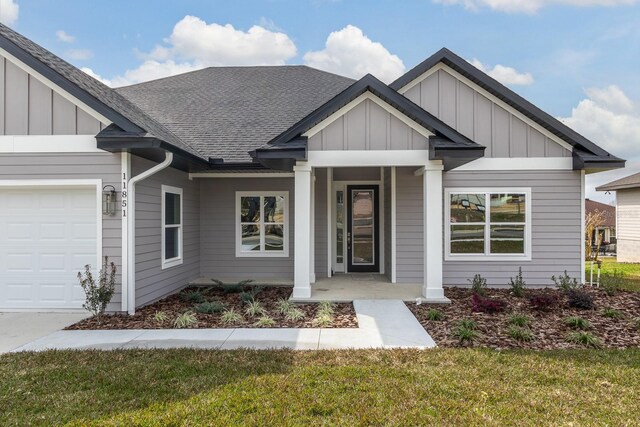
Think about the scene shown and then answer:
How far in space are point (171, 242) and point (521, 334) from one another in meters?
7.04

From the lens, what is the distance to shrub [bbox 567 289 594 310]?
23.1ft

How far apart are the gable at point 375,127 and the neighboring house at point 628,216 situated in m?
15.6

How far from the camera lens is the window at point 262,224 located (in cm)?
1008

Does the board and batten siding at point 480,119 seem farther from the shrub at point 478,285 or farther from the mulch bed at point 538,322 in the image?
the mulch bed at point 538,322

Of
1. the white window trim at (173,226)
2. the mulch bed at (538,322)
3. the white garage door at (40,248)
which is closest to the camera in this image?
the mulch bed at (538,322)

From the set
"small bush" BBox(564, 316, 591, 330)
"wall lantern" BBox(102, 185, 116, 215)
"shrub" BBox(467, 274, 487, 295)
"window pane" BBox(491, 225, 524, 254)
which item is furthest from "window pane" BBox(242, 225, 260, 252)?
"small bush" BBox(564, 316, 591, 330)

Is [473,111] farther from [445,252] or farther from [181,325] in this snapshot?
[181,325]

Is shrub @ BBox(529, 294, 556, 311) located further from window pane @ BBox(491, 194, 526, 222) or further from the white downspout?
the white downspout

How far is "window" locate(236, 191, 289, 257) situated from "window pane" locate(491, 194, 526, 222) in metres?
5.12

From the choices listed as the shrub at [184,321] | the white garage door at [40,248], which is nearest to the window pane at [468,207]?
the shrub at [184,321]

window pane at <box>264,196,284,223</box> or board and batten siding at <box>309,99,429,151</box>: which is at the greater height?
board and batten siding at <box>309,99,429,151</box>

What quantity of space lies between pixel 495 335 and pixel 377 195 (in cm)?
578

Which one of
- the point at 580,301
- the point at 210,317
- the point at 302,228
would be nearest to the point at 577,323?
the point at 580,301

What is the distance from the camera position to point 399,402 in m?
3.61
